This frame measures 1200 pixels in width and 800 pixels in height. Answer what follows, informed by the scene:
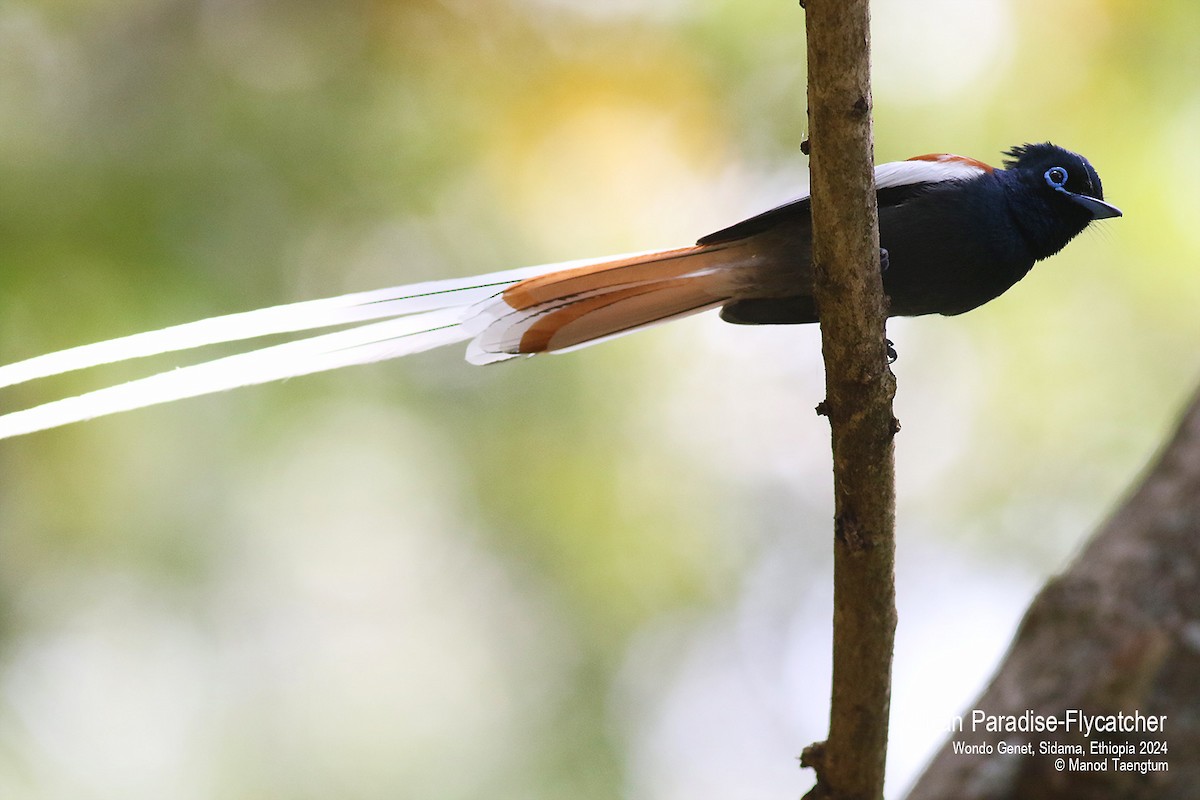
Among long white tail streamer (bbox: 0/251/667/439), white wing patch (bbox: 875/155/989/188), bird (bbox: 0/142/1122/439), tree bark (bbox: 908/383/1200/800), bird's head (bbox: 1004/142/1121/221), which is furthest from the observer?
bird's head (bbox: 1004/142/1121/221)

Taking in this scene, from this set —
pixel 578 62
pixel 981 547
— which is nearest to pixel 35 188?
pixel 578 62

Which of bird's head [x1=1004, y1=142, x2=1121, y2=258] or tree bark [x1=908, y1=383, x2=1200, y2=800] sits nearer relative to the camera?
tree bark [x1=908, y1=383, x2=1200, y2=800]

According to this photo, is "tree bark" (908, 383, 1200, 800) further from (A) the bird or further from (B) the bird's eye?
(B) the bird's eye

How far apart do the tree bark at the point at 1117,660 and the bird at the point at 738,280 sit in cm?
77

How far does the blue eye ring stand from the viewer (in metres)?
2.67

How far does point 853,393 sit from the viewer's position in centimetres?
191

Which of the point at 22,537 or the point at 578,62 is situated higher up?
the point at 578,62

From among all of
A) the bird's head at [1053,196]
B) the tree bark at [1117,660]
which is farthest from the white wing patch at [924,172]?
the tree bark at [1117,660]

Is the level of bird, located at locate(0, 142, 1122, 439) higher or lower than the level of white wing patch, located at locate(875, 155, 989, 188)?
lower

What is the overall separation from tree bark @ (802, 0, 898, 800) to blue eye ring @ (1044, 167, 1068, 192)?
1.06 meters

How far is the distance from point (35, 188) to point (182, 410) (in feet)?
2.61

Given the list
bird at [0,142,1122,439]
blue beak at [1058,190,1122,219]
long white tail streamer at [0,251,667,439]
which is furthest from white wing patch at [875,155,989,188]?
long white tail streamer at [0,251,667,439]

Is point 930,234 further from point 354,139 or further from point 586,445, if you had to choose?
point 354,139

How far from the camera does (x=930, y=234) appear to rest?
2428mm
